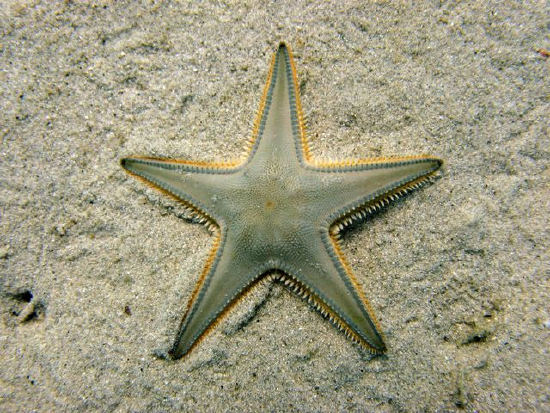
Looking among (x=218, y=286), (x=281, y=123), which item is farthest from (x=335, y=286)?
(x=281, y=123)

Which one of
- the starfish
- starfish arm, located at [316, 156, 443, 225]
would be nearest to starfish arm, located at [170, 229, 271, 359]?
the starfish

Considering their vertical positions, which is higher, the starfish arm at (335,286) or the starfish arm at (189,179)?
the starfish arm at (189,179)

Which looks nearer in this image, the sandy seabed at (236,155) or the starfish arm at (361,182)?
the starfish arm at (361,182)

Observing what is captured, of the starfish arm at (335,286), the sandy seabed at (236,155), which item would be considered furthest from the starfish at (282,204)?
the sandy seabed at (236,155)

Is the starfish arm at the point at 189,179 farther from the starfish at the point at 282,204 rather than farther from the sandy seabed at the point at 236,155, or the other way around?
the sandy seabed at the point at 236,155

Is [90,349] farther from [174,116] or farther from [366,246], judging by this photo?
[366,246]

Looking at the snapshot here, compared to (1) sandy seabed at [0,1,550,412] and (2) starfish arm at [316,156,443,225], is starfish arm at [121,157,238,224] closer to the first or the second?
(1) sandy seabed at [0,1,550,412]
